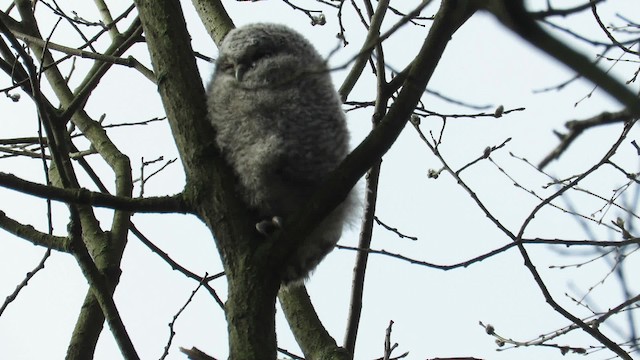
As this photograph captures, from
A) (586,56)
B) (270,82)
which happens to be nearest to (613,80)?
(586,56)

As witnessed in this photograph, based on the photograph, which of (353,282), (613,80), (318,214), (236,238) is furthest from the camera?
(353,282)

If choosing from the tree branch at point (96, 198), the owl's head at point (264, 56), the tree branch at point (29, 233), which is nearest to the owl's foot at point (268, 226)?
the tree branch at point (96, 198)

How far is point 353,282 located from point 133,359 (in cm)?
132

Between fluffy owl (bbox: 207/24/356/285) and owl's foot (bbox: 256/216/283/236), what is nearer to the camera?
owl's foot (bbox: 256/216/283/236)

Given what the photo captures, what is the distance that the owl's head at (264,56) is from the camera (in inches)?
116

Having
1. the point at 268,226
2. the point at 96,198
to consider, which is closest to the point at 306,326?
the point at 268,226

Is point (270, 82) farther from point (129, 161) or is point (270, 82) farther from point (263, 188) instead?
point (129, 161)

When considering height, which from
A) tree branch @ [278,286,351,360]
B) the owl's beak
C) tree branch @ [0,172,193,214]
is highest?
the owl's beak

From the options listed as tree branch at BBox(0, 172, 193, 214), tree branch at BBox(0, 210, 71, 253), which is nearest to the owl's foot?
tree branch at BBox(0, 172, 193, 214)

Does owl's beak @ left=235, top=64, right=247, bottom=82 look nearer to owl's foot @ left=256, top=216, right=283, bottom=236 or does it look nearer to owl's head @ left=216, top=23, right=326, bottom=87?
owl's head @ left=216, top=23, right=326, bottom=87

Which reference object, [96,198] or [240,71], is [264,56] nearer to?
[240,71]

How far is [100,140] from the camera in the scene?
4.22 meters

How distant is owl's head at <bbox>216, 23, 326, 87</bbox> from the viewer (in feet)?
9.68

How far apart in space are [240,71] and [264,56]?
0.44 feet
